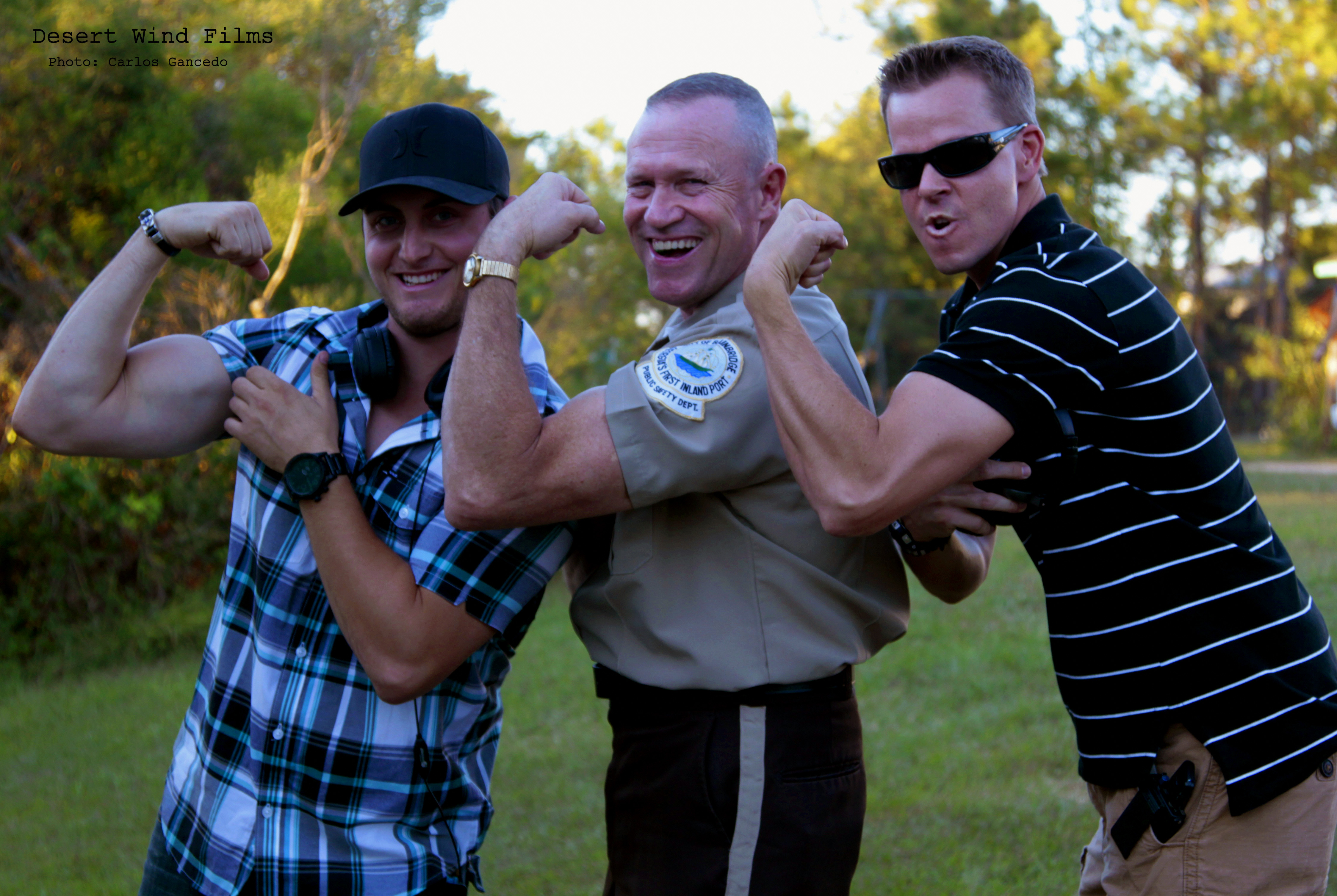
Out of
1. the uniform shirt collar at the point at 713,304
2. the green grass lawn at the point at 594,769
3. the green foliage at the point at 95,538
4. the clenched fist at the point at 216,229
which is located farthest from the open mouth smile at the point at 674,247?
the green foliage at the point at 95,538

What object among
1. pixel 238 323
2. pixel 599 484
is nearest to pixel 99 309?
pixel 238 323

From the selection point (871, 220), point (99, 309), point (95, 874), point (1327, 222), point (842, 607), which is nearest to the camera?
point (842, 607)

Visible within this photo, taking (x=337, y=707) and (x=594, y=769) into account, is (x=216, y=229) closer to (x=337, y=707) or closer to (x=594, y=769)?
(x=337, y=707)

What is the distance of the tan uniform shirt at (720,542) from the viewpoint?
2.12m

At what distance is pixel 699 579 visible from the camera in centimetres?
220

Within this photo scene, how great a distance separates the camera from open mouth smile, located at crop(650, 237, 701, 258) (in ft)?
7.96

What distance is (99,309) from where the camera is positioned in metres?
2.40

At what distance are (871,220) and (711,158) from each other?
3067cm

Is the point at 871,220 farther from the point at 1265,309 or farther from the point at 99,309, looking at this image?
the point at 99,309

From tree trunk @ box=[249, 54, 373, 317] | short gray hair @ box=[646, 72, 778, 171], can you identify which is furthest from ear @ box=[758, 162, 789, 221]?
tree trunk @ box=[249, 54, 373, 317]

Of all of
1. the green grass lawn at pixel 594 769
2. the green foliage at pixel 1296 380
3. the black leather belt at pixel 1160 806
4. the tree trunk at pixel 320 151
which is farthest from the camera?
the green foliage at pixel 1296 380

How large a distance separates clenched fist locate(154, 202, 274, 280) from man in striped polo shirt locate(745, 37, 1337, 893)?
118cm

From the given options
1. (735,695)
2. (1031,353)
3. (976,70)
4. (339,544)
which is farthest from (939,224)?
(339,544)

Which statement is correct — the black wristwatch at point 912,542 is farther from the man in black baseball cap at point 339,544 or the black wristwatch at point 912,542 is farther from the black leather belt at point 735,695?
the man in black baseball cap at point 339,544
